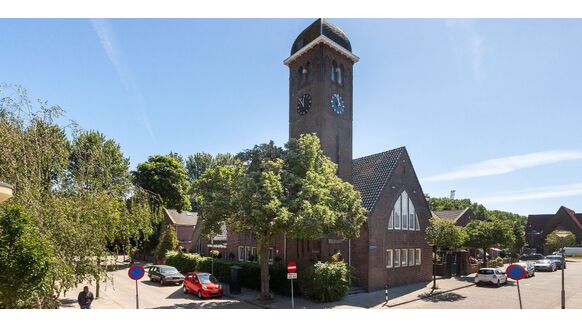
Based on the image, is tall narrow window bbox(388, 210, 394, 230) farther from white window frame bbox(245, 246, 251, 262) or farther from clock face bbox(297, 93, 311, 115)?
white window frame bbox(245, 246, 251, 262)

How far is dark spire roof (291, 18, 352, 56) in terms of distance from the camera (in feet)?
89.0

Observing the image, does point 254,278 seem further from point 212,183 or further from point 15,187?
point 15,187

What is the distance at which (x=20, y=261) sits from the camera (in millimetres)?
10023

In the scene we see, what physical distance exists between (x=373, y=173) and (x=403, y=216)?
3844 millimetres

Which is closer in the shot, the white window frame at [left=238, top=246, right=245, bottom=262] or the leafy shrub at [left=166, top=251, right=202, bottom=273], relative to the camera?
the leafy shrub at [left=166, top=251, right=202, bottom=273]

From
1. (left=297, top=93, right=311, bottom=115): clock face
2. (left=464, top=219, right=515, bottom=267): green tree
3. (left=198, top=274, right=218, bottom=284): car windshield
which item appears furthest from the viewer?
(left=464, top=219, right=515, bottom=267): green tree

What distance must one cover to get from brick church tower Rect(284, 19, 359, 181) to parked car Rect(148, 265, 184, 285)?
43.2 feet

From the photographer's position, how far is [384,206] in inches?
1031

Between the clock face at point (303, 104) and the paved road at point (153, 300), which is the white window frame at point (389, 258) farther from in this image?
the clock face at point (303, 104)

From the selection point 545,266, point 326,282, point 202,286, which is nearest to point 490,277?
point 326,282

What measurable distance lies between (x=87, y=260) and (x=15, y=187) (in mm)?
4111

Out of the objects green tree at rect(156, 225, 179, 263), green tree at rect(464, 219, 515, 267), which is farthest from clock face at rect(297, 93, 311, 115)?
green tree at rect(156, 225, 179, 263)

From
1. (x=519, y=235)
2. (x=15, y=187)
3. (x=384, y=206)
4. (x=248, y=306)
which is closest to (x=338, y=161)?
(x=384, y=206)

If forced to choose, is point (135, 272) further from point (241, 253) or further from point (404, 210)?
point (404, 210)
